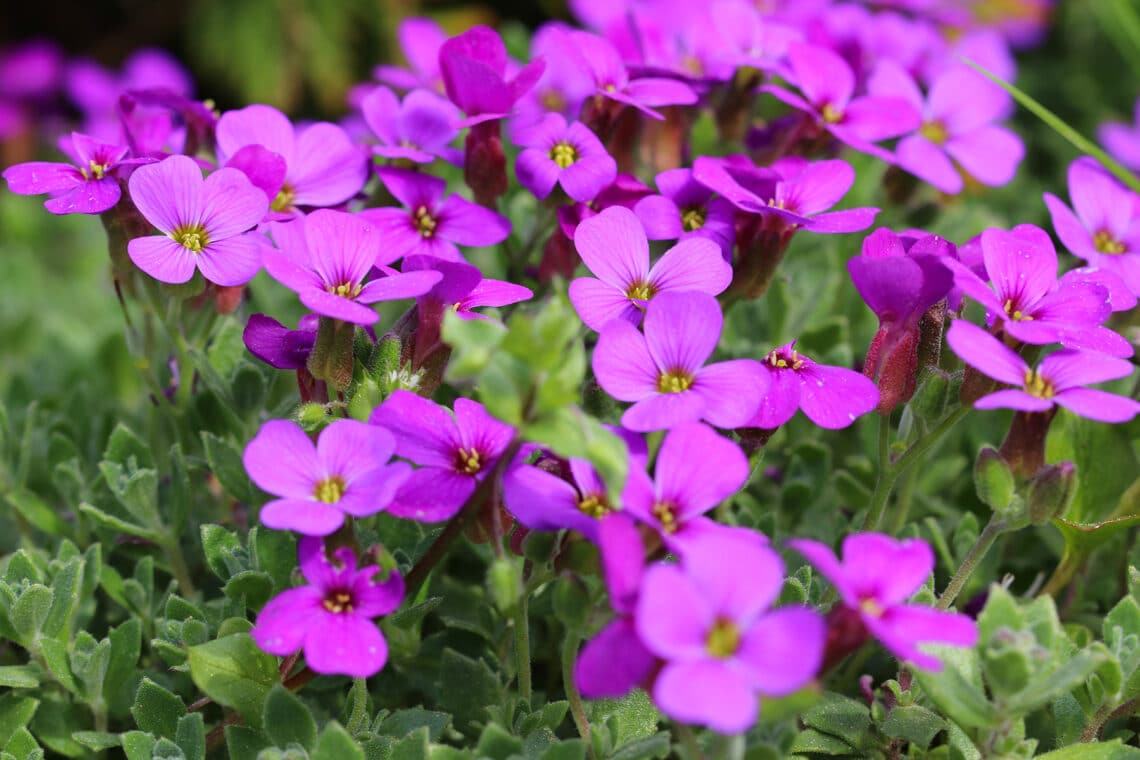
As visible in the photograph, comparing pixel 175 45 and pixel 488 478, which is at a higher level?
pixel 488 478

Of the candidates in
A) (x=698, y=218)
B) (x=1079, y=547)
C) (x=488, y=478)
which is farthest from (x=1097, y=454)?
(x=488, y=478)

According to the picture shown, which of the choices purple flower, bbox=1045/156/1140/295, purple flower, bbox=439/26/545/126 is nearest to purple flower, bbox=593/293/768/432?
purple flower, bbox=439/26/545/126

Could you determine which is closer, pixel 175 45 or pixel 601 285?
pixel 601 285

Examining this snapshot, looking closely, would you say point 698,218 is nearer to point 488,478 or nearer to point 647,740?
point 488,478

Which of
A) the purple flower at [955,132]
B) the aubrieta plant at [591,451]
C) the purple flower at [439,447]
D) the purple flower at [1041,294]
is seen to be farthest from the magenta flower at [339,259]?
the purple flower at [955,132]

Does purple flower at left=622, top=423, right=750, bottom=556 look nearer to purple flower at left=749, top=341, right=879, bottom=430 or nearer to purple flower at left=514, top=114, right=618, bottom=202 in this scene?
purple flower at left=749, top=341, right=879, bottom=430

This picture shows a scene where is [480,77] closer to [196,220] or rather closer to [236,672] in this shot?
[196,220]

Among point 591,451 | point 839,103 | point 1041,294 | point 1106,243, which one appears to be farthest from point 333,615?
point 1106,243

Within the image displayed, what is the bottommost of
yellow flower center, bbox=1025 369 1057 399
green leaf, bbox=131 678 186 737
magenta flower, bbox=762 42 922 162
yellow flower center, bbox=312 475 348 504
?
green leaf, bbox=131 678 186 737
